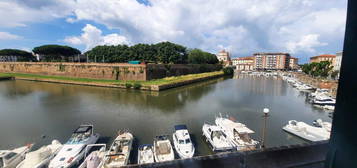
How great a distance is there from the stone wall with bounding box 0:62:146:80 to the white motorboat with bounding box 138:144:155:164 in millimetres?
18182

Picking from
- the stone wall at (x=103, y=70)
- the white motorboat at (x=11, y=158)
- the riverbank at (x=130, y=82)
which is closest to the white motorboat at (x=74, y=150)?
the white motorboat at (x=11, y=158)

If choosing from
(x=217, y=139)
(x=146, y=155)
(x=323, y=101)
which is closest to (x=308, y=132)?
(x=217, y=139)

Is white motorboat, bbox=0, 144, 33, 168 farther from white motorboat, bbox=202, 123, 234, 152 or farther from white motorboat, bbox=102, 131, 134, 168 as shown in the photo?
white motorboat, bbox=202, 123, 234, 152

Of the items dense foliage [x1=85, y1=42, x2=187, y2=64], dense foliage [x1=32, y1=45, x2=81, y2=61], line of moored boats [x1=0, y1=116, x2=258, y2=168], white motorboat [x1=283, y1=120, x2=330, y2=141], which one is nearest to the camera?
line of moored boats [x1=0, y1=116, x2=258, y2=168]

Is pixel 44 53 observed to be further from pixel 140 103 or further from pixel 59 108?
pixel 140 103

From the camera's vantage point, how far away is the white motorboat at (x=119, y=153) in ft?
17.7

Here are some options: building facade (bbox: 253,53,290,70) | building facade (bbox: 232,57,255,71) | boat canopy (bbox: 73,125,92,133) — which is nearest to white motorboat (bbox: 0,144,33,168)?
boat canopy (bbox: 73,125,92,133)

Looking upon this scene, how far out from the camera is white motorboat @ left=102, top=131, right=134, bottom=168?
541 centimetres

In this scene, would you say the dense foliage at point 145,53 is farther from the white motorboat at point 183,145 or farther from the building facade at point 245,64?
the building facade at point 245,64

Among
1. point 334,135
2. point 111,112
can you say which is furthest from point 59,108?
point 334,135

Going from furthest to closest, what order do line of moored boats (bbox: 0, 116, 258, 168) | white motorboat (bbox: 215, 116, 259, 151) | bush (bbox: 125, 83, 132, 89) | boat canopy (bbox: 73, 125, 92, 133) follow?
bush (bbox: 125, 83, 132, 89)
boat canopy (bbox: 73, 125, 92, 133)
white motorboat (bbox: 215, 116, 259, 151)
line of moored boats (bbox: 0, 116, 258, 168)

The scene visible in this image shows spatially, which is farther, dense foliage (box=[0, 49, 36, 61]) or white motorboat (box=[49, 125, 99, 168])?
dense foliage (box=[0, 49, 36, 61])

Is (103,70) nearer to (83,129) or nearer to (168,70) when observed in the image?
(168,70)

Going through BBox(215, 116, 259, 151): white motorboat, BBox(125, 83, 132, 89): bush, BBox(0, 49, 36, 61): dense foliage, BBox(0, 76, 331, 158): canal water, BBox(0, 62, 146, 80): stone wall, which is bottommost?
BBox(0, 76, 331, 158): canal water
